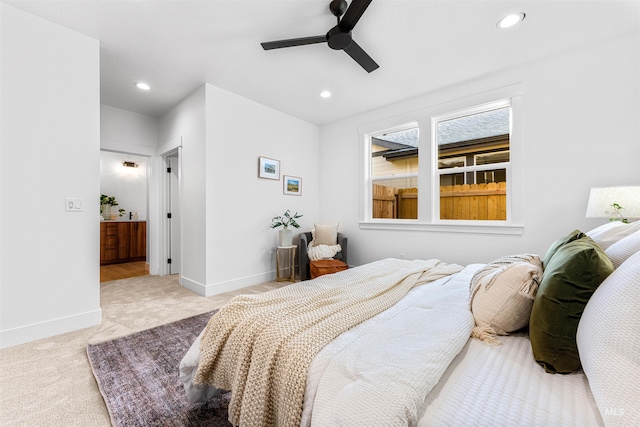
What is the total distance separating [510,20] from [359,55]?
4.12 ft

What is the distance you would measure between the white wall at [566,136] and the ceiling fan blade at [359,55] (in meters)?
1.46

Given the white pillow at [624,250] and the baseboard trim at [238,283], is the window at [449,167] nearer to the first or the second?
the baseboard trim at [238,283]

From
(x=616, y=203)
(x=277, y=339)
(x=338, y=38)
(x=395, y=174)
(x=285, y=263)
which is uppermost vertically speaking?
(x=338, y=38)

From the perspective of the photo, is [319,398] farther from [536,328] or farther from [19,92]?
[19,92]

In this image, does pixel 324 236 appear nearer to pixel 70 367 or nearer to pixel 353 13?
pixel 353 13

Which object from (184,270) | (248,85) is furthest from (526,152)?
(184,270)

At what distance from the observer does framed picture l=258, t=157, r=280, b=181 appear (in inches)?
155

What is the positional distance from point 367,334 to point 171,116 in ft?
14.1

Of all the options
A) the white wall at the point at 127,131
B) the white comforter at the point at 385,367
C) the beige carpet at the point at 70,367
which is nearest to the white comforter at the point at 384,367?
the white comforter at the point at 385,367

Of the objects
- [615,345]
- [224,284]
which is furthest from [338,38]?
[224,284]

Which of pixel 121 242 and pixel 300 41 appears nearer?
pixel 300 41

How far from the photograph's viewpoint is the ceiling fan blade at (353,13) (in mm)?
1797

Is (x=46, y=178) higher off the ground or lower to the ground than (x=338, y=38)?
lower

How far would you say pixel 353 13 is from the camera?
6.23ft
